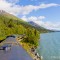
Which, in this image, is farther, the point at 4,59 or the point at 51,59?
the point at 51,59

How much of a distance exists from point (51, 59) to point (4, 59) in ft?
146

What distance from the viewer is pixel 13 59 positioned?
61.9 ft

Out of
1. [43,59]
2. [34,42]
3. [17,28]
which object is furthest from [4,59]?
[17,28]

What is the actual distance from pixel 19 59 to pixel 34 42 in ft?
247

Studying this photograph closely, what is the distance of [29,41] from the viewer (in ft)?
318

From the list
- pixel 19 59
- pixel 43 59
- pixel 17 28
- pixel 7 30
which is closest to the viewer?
pixel 19 59

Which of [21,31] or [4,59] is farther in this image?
[21,31]

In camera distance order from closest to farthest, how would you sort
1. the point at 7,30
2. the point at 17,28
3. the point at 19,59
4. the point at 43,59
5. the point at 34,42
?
1. the point at 19,59
2. the point at 43,59
3. the point at 34,42
4. the point at 7,30
5. the point at 17,28

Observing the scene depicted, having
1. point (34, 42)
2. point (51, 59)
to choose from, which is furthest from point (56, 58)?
point (34, 42)

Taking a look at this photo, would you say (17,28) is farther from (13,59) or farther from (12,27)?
(13,59)

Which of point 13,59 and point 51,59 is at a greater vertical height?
point 13,59

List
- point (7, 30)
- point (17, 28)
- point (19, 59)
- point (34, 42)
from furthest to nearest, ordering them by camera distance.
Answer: point (17, 28) < point (7, 30) < point (34, 42) < point (19, 59)

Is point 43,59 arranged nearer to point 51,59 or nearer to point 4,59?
point 51,59

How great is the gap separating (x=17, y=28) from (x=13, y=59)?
133036 mm
